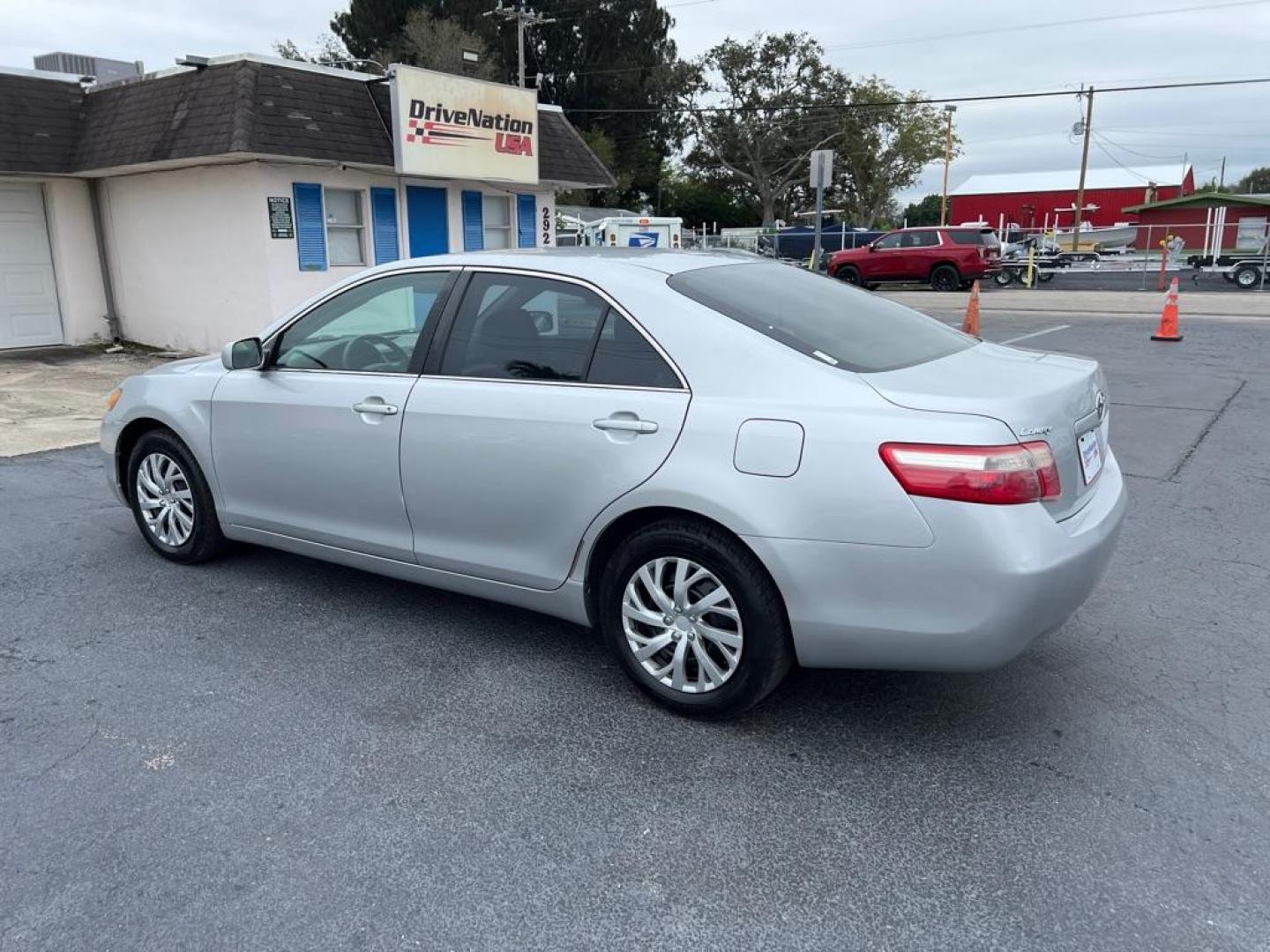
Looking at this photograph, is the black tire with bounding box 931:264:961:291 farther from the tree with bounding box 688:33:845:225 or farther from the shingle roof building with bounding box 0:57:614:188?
the tree with bounding box 688:33:845:225

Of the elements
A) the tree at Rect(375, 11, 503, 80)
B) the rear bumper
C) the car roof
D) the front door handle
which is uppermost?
the tree at Rect(375, 11, 503, 80)

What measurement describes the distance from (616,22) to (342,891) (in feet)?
166

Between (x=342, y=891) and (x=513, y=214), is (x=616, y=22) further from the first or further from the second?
(x=342, y=891)

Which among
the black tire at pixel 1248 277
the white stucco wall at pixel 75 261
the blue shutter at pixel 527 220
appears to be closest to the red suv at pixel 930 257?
the black tire at pixel 1248 277

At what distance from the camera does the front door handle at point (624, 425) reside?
3301 mm

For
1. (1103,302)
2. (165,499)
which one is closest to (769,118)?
(1103,302)

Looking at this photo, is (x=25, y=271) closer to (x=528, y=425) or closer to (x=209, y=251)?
(x=209, y=251)

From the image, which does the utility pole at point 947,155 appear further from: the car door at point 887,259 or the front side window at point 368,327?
the front side window at point 368,327

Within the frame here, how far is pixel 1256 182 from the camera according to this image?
108m

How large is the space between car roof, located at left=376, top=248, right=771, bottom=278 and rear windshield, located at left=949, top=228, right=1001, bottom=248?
23815 mm

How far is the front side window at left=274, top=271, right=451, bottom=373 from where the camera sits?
160 inches

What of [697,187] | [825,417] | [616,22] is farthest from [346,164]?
[697,187]

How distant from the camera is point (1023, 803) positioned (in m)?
2.94

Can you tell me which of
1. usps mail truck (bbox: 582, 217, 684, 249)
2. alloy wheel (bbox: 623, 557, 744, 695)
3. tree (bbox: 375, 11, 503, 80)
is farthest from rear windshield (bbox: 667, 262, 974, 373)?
tree (bbox: 375, 11, 503, 80)
